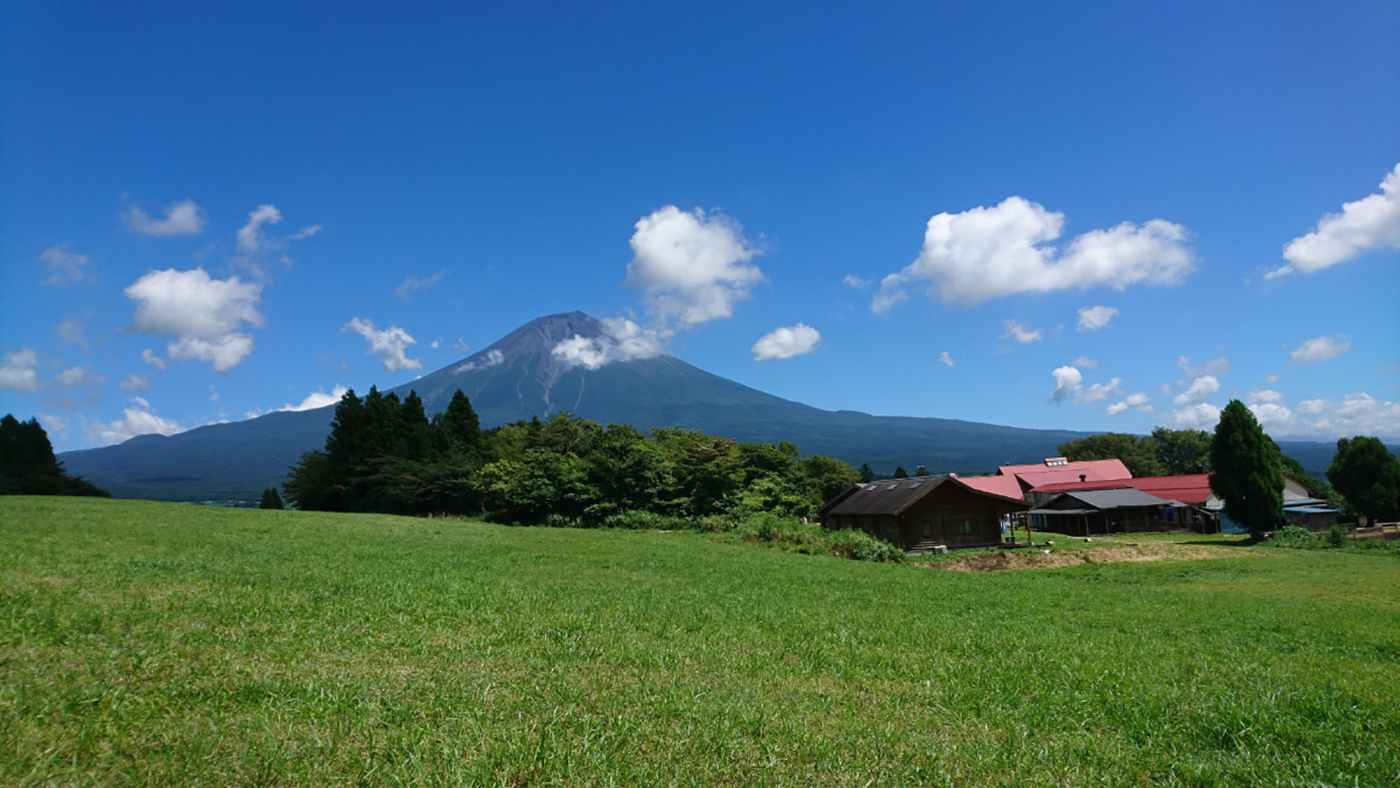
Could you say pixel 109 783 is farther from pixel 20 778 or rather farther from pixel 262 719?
pixel 262 719

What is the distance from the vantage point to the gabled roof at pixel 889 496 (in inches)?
1444

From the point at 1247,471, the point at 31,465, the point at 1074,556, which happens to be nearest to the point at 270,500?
the point at 31,465

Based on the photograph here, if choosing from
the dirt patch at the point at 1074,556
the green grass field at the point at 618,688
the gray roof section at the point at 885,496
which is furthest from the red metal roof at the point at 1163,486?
the green grass field at the point at 618,688

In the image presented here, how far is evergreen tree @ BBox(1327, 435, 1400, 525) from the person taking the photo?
49344 millimetres

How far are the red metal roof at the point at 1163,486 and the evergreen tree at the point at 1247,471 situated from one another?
14360 mm

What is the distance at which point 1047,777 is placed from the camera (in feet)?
13.3

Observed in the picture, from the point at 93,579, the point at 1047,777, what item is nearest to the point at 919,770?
the point at 1047,777

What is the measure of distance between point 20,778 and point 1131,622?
14.5m

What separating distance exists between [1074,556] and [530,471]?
3228 centimetres

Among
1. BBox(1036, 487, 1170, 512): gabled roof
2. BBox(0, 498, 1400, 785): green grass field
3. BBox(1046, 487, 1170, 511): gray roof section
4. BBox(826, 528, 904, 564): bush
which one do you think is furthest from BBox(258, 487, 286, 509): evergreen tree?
BBox(1046, 487, 1170, 511): gray roof section

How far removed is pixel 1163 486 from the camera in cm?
6116

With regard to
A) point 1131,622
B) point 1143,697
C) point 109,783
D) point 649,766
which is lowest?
point 1131,622

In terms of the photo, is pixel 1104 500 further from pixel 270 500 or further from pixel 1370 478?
pixel 270 500

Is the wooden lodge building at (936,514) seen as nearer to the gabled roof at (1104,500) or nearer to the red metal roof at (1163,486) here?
the gabled roof at (1104,500)
